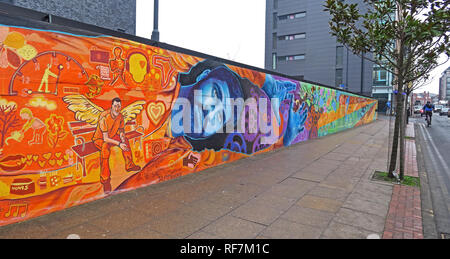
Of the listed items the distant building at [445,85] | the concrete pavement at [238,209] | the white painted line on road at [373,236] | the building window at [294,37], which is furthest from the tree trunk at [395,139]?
the distant building at [445,85]

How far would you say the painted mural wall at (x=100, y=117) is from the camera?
10.7ft

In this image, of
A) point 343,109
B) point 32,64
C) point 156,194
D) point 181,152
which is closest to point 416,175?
point 181,152

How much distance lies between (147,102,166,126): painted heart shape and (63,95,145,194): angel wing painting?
17 cm

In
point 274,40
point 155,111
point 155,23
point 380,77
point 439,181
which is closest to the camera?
point 155,111

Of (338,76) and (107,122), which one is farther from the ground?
(338,76)

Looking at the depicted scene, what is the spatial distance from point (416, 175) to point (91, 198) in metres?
6.50

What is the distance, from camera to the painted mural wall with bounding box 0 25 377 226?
3.26m

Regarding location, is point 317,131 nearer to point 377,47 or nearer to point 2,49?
point 377,47

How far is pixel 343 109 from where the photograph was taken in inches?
635

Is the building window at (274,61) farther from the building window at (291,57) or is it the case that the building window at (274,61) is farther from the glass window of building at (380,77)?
the glass window of building at (380,77)

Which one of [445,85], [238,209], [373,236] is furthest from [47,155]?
[445,85]

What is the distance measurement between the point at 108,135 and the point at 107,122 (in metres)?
0.20

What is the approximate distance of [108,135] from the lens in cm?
422

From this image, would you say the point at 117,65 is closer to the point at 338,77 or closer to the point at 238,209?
the point at 238,209
